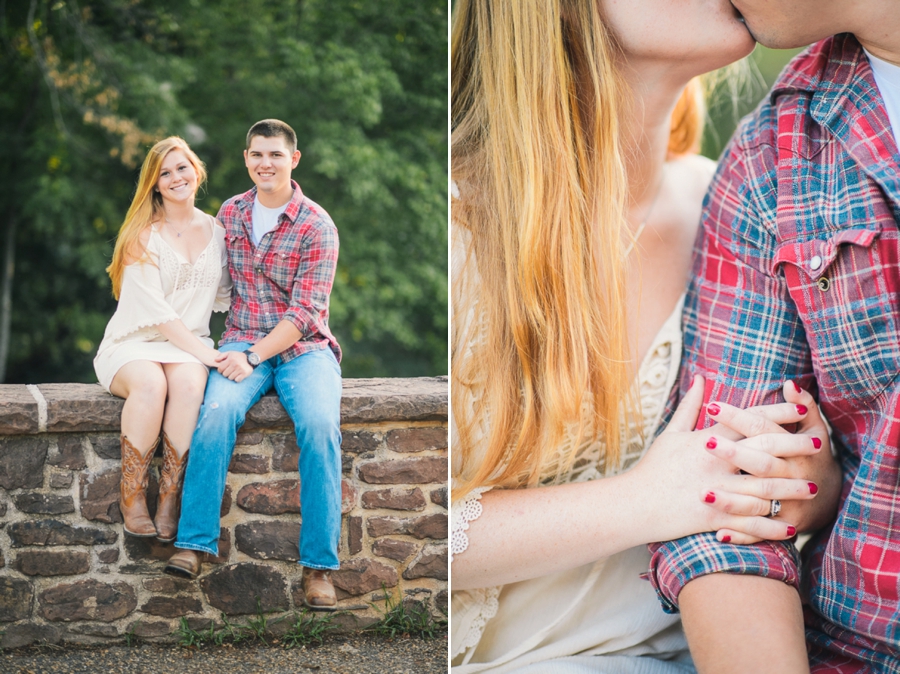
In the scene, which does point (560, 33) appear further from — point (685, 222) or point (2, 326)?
point (2, 326)

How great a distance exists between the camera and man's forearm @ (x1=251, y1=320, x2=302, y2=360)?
6.66 ft

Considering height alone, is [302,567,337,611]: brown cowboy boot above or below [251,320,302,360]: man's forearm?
below

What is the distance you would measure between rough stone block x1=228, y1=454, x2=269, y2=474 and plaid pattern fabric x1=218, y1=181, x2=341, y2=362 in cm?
34

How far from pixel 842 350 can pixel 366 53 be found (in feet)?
18.2

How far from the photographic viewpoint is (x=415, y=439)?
2.29 metres

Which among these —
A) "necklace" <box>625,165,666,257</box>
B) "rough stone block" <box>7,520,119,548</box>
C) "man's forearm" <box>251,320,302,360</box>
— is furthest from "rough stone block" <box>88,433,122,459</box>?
"necklace" <box>625,165,666,257</box>

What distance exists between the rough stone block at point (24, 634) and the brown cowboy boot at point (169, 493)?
469mm

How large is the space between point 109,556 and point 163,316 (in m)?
0.71

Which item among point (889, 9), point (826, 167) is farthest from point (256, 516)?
point (889, 9)

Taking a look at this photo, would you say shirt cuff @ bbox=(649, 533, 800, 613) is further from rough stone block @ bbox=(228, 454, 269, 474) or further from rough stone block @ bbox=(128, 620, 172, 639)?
rough stone block @ bbox=(128, 620, 172, 639)

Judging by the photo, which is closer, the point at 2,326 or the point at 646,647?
the point at 646,647

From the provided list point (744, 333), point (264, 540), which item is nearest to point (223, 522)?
point (264, 540)

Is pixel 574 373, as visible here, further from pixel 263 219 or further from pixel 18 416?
pixel 18 416

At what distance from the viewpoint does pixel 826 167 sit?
1.19 m
